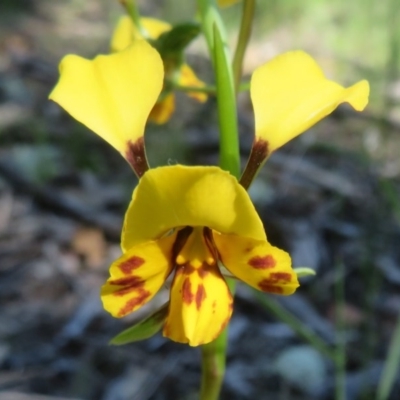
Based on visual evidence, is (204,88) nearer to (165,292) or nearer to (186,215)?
(186,215)

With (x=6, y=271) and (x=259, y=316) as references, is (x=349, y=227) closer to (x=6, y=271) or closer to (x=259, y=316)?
(x=259, y=316)

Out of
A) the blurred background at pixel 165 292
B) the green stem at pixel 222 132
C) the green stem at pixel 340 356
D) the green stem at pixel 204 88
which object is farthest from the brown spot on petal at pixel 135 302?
the green stem at pixel 340 356

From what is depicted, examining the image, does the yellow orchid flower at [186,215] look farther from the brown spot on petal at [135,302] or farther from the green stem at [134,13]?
the green stem at [134,13]

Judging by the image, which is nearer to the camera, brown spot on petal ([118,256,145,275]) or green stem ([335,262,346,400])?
brown spot on petal ([118,256,145,275])

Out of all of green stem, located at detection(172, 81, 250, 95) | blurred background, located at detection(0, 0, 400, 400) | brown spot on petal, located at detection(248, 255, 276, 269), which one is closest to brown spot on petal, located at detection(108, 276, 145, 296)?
brown spot on petal, located at detection(248, 255, 276, 269)

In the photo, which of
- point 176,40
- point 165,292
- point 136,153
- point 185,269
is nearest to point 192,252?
point 185,269

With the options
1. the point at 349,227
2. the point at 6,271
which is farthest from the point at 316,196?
the point at 6,271

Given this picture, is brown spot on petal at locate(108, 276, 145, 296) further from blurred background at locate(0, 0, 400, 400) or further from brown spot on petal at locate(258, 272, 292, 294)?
blurred background at locate(0, 0, 400, 400)
